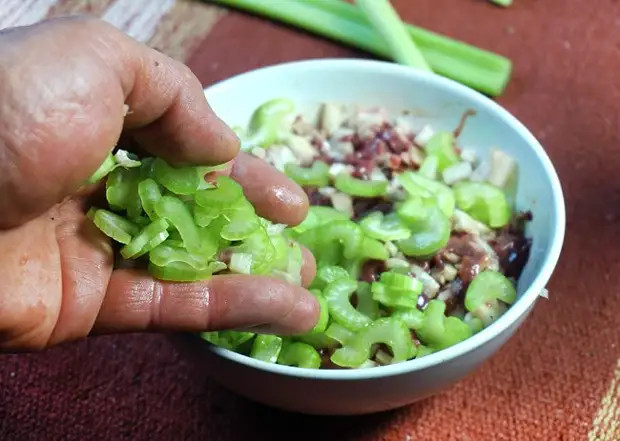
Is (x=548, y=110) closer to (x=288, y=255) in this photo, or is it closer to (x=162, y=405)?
(x=288, y=255)

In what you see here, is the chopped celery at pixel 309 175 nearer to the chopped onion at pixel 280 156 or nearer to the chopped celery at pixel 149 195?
the chopped onion at pixel 280 156

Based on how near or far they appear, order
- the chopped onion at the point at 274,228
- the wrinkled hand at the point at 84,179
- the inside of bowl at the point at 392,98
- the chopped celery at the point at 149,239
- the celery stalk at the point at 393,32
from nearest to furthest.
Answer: the wrinkled hand at the point at 84,179, the chopped celery at the point at 149,239, the chopped onion at the point at 274,228, the inside of bowl at the point at 392,98, the celery stalk at the point at 393,32

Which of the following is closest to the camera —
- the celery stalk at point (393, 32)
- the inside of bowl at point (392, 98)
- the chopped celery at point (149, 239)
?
the chopped celery at point (149, 239)

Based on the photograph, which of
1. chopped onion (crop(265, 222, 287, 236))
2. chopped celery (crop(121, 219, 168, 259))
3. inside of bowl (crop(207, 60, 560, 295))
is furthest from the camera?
inside of bowl (crop(207, 60, 560, 295))

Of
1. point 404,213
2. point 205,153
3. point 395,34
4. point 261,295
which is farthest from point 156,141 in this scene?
point 395,34

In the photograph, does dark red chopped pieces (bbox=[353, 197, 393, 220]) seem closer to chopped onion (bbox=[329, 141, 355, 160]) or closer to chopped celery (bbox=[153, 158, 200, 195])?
chopped onion (bbox=[329, 141, 355, 160])

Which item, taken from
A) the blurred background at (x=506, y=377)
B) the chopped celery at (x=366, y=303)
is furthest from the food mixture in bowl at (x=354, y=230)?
the blurred background at (x=506, y=377)

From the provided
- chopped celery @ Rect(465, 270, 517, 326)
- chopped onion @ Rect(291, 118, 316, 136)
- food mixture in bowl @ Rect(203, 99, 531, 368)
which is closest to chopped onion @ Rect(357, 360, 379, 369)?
food mixture in bowl @ Rect(203, 99, 531, 368)

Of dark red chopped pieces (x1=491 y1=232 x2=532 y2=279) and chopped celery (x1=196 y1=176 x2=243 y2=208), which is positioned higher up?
chopped celery (x1=196 y1=176 x2=243 y2=208)
